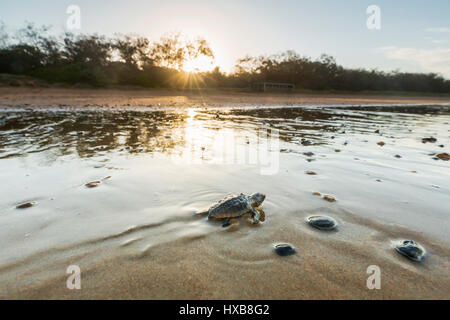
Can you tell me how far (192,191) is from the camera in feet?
9.71

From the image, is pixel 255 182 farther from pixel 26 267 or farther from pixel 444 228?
pixel 26 267

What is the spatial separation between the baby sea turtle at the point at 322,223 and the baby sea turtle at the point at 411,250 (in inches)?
20.0

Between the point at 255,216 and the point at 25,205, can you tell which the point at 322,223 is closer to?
the point at 255,216

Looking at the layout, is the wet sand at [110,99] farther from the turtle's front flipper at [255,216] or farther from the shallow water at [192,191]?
the turtle's front flipper at [255,216]

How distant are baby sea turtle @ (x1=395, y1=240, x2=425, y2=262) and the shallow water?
0.14 metres

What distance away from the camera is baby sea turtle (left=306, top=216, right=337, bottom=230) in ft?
7.36

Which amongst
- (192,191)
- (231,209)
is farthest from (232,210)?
(192,191)

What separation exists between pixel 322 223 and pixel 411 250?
0.67 metres

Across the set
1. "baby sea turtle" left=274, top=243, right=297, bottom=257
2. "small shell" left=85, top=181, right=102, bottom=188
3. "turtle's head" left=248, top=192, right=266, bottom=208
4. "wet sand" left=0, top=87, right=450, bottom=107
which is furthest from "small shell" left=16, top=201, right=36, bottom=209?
"wet sand" left=0, top=87, right=450, bottom=107

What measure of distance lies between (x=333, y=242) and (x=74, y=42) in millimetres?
42601
